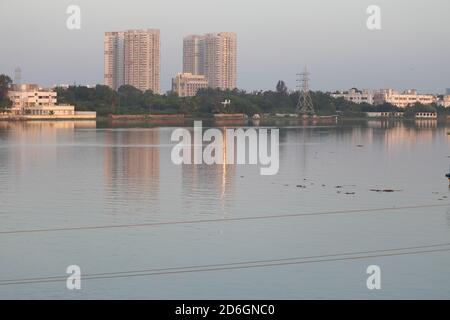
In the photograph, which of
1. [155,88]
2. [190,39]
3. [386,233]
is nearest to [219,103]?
[155,88]

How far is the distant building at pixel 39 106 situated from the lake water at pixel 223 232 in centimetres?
4803

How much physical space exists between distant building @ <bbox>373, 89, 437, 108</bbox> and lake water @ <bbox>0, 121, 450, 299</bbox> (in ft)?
290

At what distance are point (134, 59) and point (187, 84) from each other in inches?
292

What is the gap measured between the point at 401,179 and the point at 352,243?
7727mm

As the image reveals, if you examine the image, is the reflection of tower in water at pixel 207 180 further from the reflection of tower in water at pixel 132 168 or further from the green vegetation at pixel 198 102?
the green vegetation at pixel 198 102

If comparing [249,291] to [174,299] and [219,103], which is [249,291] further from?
[219,103]

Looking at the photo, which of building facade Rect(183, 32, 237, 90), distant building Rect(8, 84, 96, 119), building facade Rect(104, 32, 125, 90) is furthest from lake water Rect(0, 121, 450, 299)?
building facade Rect(183, 32, 237, 90)

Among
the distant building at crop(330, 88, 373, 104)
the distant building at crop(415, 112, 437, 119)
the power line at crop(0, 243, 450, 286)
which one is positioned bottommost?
the power line at crop(0, 243, 450, 286)

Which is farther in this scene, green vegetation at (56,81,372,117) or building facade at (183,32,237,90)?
building facade at (183,32,237,90)

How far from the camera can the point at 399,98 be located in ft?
357

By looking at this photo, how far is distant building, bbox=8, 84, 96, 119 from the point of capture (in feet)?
216

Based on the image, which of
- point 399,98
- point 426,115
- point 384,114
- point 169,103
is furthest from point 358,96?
point 169,103

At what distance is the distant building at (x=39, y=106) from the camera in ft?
216

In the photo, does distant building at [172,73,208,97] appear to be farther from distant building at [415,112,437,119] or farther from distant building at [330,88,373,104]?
distant building at [415,112,437,119]
